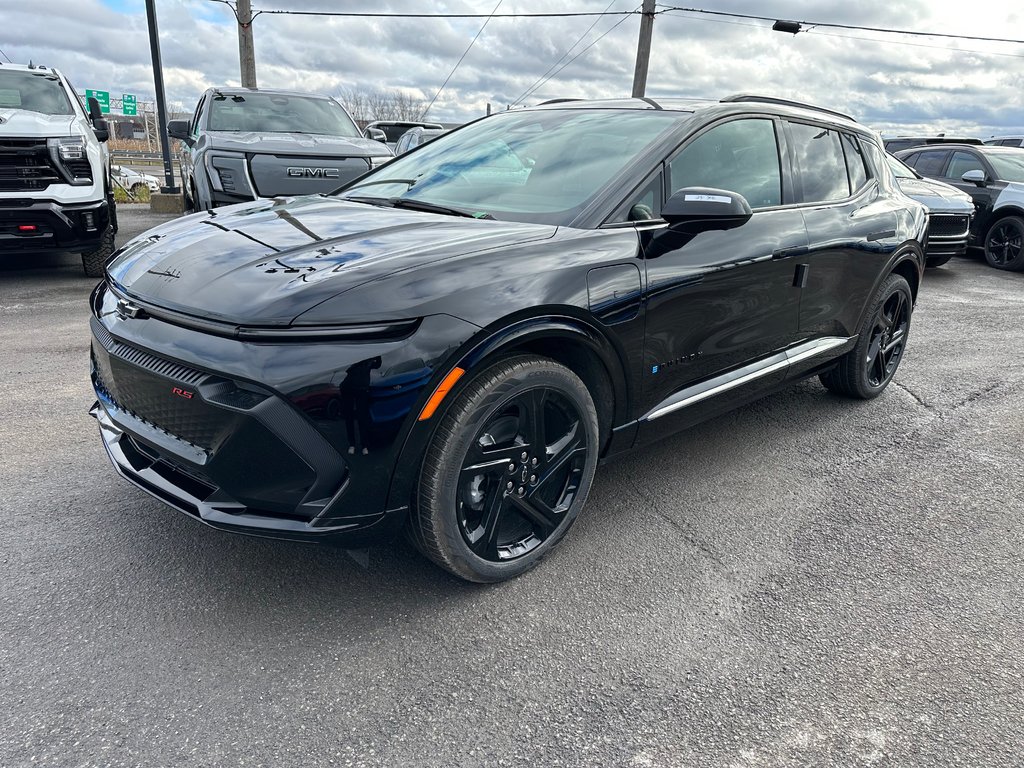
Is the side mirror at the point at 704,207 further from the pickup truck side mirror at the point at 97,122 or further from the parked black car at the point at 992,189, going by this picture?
the parked black car at the point at 992,189

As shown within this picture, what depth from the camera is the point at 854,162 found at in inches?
165

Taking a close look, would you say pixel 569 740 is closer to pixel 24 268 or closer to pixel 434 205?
pixel 434 205

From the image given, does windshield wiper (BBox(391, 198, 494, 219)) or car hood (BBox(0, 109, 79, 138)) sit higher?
windshield wiper (BBox(391, 198, 494, 219))

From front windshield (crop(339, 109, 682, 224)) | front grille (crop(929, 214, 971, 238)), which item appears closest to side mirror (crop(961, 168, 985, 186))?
front grille (crop(929, 214, 971, 238))

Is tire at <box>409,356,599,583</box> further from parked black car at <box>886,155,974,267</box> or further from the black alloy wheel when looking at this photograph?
parked black car at <box>886,155,974,267</box>

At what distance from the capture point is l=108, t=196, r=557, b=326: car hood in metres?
2.10

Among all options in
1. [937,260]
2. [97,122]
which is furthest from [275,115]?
[937,260]

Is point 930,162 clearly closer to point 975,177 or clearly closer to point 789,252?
point 975,177

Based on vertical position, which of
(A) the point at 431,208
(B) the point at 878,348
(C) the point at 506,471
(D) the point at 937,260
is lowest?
(D) the point at 937,260

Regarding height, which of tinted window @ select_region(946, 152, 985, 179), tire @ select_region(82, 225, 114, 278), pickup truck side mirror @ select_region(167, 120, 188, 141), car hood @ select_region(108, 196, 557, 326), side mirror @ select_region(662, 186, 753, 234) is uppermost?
side mirror @ select_region(662, 186, 753, 234)

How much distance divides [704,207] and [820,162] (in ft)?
5.31

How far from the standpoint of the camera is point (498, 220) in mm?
2812

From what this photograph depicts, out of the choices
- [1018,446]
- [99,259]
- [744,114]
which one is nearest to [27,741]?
[744,114]

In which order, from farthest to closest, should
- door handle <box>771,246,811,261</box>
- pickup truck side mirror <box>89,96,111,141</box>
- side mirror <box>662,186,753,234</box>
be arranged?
pickup truck side mirror <box>89,96,111,141</box> < door handle <box>771,246,811,261</box> < side mirror <box>662,186,753,234</box>
